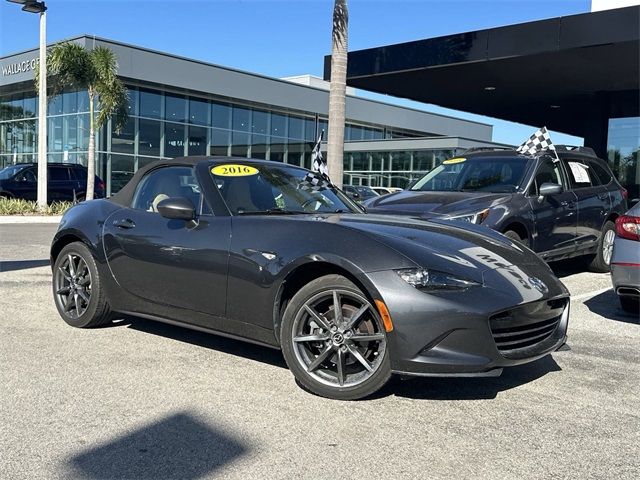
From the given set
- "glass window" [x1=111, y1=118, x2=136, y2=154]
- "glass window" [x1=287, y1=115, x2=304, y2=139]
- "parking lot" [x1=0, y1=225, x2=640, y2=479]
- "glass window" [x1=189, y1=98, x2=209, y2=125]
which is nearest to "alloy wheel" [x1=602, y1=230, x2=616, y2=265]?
"parking lot" [x1=0, y1=225, x2=640, y2=479]

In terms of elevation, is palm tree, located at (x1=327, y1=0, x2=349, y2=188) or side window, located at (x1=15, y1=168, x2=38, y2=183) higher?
palm tree, located at (x1=327, y1=0, x2=349, y2=188)

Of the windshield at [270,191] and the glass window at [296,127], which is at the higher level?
the glass window at [296,127]

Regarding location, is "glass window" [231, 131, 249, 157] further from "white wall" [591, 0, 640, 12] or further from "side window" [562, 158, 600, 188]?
"side window" [562, 158, 600, 188]

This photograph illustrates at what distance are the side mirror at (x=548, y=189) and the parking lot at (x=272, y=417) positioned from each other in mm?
2808

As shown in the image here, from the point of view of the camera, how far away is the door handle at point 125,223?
4945mm

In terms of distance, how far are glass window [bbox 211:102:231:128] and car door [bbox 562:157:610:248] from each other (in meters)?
24.8

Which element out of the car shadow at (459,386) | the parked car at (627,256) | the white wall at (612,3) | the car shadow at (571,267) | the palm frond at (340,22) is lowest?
the car shadow at (459,386)

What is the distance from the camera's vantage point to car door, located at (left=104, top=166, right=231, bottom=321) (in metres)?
4.28

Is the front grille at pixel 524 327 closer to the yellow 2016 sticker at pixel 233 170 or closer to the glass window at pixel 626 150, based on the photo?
the yellow 2016 sticker at pixel 233 170

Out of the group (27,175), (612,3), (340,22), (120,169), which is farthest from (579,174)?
(120,169)

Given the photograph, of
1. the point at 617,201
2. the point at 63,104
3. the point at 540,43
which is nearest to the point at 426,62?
the point at 540,43

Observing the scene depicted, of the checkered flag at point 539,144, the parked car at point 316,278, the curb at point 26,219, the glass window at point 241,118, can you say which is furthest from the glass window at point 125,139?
the parked car at point 316,278

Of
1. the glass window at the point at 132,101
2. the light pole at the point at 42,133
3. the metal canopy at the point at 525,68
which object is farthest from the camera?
the glass window at the point at 132,101

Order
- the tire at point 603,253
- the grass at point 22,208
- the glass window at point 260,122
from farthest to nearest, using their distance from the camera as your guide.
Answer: the glass window at point 260,122
the grass at point 22,208
the tire at point 603,253
